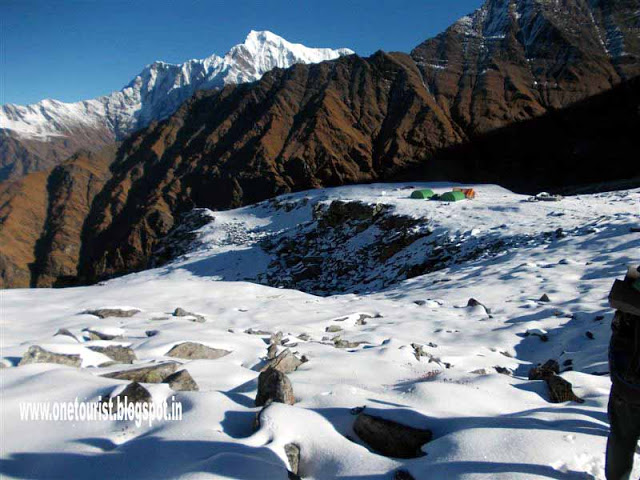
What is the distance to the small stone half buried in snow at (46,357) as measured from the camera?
13.4 ft

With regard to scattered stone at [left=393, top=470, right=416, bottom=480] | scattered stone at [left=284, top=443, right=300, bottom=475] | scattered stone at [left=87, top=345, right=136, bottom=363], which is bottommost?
scattered stone at [left=393, top=470, right=416, bottom=480]

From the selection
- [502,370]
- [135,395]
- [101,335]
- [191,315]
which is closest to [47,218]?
[191,315]

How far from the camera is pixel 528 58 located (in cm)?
8662

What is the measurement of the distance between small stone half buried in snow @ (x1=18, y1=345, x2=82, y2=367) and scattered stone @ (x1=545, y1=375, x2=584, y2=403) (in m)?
5.19

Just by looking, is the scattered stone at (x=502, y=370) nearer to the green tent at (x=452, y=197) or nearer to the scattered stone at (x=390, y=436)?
the scattered stone at (x=390, y=436)

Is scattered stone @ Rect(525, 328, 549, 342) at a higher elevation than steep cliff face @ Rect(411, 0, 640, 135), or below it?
below

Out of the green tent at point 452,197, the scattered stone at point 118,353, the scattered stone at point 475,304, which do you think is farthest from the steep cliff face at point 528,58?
the scattered stone at point 118,353

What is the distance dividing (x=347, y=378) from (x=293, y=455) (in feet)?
6.18

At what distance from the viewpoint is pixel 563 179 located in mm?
63719

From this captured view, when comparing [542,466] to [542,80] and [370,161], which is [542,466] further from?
[542,80]

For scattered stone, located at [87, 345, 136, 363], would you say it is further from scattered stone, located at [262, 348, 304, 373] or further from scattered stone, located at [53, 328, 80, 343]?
scattered stone, located at [262, 348, 304, 373]

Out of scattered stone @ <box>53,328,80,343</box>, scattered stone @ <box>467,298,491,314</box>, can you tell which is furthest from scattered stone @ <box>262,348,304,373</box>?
scattered stone @ <box>467,298,491,314</box>

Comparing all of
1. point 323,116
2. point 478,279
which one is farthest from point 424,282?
point 323,116

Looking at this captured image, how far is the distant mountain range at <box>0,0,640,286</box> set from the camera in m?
69.9
